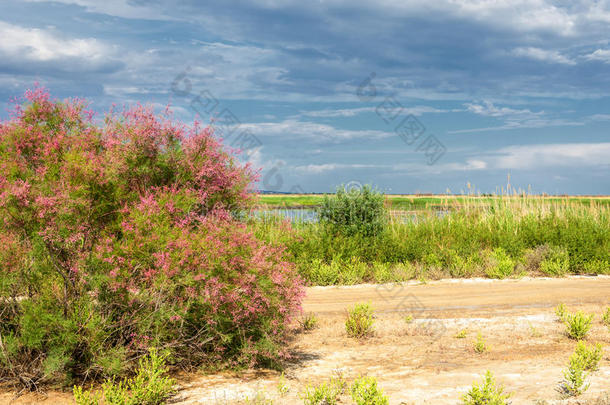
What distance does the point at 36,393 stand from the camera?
5418mm

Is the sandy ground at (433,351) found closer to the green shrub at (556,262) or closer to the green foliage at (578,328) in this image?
the green foliage at (578,328)

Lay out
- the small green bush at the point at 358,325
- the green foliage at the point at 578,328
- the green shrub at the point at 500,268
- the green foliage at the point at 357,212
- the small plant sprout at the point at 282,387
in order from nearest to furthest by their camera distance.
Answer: the small plant sprout at the point at 282,387 < the green foliage at the point at 578,328 < the small green bush at the point at 358,325 < the green shrub at the point at 500,268 < the green foliage at the point at 357,212

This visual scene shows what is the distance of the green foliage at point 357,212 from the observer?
15.3 meters

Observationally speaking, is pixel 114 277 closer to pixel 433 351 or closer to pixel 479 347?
pixel 433 351

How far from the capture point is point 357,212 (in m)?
15.5

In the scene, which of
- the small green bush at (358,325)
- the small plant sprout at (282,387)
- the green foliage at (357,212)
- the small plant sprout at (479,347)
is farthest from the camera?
the green foliage at (357,212)

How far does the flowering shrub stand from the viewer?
527 cm

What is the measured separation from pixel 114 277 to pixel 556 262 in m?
12.7

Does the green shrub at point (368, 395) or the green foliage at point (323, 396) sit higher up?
the green shrub at point (368, 395)

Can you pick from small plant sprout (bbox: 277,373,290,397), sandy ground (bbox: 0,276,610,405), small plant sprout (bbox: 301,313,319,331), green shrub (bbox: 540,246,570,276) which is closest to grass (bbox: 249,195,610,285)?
green shrub (bbox: 540,246,570,276)

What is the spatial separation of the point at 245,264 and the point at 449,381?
2551 mm

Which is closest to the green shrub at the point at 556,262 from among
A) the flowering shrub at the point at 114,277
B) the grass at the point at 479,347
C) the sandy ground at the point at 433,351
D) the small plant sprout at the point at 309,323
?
the sandy ground at the point at 433,351

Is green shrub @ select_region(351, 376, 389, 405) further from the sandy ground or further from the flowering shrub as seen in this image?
the flowering shrub

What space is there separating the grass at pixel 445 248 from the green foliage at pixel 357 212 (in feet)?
0.74
